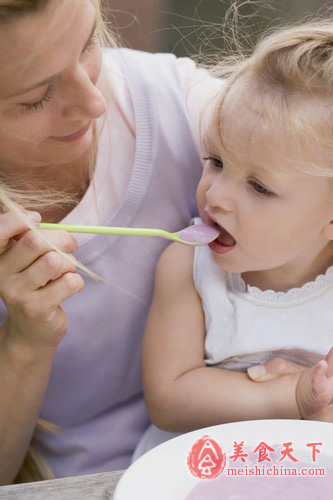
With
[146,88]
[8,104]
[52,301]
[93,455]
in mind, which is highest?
[8,104]

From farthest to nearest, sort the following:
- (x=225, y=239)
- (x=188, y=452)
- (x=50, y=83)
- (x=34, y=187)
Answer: (x=34, y=187) < (x=225, y=239) < (x=50, y=83) < (x=188, y=452)

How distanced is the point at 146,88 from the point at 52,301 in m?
0.45

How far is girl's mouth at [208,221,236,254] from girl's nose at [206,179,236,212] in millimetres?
53

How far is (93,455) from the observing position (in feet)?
4.44

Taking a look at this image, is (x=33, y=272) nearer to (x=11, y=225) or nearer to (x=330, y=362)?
(x=11, y=225)

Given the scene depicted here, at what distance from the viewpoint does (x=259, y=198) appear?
1093 millimetres

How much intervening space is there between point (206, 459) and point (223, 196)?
38 centimetres

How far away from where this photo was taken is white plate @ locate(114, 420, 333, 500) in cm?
82

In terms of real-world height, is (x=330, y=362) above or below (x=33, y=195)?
below

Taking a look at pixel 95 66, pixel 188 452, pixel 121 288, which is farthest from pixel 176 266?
pixel 188 452

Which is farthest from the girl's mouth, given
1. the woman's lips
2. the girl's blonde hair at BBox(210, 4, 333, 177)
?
the woman's lips

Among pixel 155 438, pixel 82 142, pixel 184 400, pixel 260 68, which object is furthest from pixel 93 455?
pixel 260 68

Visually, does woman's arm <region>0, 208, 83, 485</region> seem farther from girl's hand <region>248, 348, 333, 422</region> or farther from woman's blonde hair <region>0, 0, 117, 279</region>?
girl's hand <region>248, 348, 333, 422</region>

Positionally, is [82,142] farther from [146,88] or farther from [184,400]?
[184,400]
